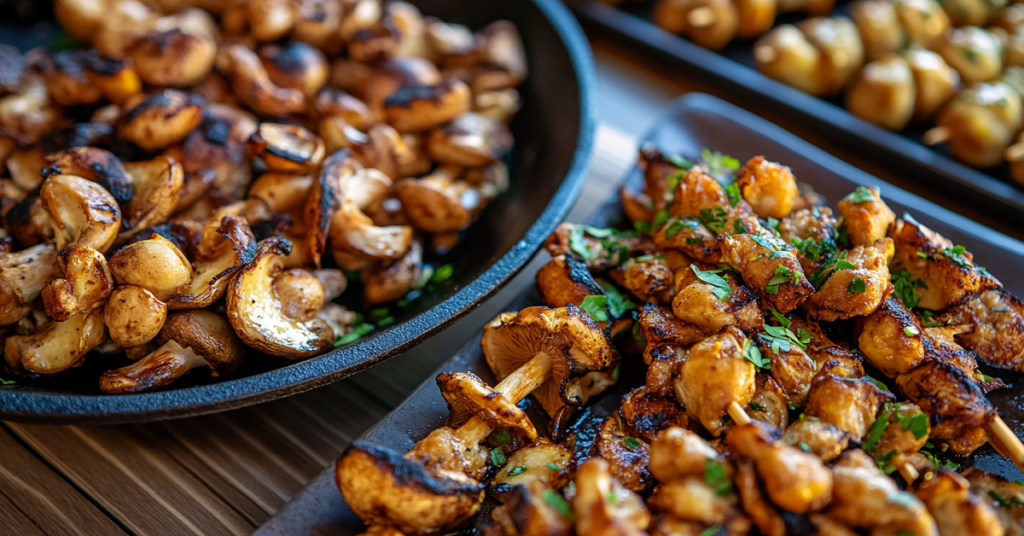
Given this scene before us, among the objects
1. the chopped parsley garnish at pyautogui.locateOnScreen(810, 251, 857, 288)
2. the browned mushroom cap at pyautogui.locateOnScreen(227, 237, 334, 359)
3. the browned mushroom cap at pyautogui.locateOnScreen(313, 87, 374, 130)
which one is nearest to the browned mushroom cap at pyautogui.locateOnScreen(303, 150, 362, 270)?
the browned mushroom cap at pyautogui.locateOnScreen(227, 237, 334, 359)

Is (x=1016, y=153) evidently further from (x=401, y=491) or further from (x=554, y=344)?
(x=401, y=491)

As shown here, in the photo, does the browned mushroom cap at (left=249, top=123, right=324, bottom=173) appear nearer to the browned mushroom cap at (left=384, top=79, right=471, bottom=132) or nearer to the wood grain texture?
the browned mushroom cap at (left=384, top=79, right=471, bottom=132)

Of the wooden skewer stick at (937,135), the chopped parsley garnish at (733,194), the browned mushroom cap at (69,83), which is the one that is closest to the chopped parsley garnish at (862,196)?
the chopped parsley garnish at (733,194)

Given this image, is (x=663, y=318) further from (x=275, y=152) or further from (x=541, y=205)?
(x=275, y=152)

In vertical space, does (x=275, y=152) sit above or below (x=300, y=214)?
above

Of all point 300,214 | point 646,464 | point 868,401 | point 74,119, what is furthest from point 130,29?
point 868,401

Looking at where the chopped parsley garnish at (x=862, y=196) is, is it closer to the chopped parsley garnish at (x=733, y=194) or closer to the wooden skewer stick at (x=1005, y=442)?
the chopped parsley garnish at (x=733, y=194)
